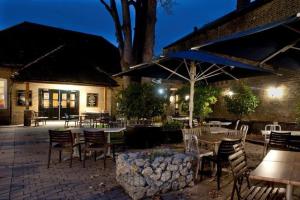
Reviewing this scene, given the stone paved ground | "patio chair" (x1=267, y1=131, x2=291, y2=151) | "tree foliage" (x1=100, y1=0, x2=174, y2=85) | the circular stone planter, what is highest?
"tree foliage" (x1=100, y1=0, x2=174, y2=85)

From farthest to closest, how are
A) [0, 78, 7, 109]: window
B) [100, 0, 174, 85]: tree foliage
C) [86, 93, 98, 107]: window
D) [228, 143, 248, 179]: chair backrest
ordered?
[86, 93, 98, 107]: window, [0, 78, 7, 109]: window, [100, 0, 174, 85]: tree foliage, [228, 143, 248, 179]: chair backrest

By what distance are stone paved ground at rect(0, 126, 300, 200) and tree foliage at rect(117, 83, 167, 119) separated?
256 cm

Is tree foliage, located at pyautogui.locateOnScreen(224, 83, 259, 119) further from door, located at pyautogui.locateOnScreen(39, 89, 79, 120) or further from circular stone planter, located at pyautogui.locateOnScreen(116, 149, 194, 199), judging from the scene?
door, located at pyautogui.locateOnScreen(39, 89, 79, 120)

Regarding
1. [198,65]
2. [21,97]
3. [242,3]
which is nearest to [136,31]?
[198,65]

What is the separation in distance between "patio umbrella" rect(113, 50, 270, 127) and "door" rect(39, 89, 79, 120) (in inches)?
398

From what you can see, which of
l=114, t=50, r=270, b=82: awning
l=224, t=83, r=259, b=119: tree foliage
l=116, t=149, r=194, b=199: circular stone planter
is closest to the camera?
l=116, t=149, r=194, b=199: circular stone planter

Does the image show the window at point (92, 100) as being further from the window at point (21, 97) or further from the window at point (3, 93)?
the window at point (3, 93)

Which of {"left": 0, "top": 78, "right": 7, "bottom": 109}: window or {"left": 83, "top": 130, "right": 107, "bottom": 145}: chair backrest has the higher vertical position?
{"left": 0, "top": 78, "right": 7, "bottom": 109}: window

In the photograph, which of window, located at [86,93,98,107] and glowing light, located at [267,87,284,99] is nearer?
glowing light, located at [267,87,284,99]

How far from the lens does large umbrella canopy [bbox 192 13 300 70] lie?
311 cm

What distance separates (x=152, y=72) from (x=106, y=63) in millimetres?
12308

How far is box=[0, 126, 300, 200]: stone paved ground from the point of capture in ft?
13.7

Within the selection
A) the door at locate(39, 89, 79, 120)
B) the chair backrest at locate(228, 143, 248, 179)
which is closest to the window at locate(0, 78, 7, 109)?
the door at locate(39, 89, 79, 120)

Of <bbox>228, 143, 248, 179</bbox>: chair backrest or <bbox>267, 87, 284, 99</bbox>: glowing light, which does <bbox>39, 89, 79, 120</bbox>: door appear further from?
<bbox>228, 143, 248, 179</bbox>: chair backrest
